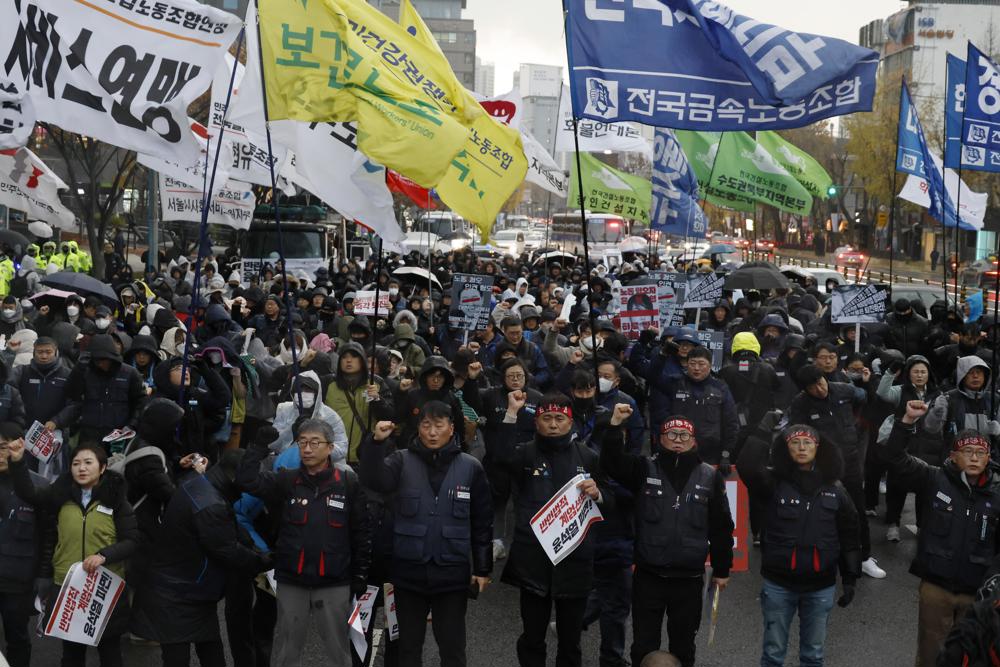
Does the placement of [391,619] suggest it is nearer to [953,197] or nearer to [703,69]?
[703,69]

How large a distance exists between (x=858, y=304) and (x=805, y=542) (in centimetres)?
662

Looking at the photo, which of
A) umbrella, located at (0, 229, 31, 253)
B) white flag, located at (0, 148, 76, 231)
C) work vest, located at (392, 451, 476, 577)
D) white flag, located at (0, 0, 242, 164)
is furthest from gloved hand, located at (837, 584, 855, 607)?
umbrella, located at (0, 229, 31, 253)

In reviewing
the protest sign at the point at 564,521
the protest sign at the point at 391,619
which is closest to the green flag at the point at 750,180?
the protest sign at the point at 564,521

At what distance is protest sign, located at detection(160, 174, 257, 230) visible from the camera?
677 inches

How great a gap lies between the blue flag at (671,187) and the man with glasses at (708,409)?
946 centimetres

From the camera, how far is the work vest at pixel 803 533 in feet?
20.5

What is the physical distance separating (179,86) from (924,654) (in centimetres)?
542

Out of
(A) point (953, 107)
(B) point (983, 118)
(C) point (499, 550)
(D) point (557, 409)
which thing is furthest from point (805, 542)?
(A) point (953, 107)

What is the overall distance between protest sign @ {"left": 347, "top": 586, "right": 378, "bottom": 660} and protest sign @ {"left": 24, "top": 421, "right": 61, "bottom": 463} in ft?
9.43

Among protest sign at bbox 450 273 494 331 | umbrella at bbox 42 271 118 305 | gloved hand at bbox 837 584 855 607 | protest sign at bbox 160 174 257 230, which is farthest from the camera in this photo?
protest sign at bbox 160 174 257 230

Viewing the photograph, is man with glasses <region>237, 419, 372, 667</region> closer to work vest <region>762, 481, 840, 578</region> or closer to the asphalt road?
the asphalt road

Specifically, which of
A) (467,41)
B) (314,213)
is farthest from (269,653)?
(467,41)

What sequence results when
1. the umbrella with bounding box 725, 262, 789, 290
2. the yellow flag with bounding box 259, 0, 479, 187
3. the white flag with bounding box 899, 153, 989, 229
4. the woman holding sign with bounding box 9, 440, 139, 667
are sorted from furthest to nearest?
1. the umbrella with bounding box 725, 262, 789, 290
2. the white flag with bounding box 899, 153, 989, 229
3. the yellow flag with bounding box 259, 0, 479, 187
4. the woman holding sign with bounding box 9, 440, 139, 667

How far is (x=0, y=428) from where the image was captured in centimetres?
627
